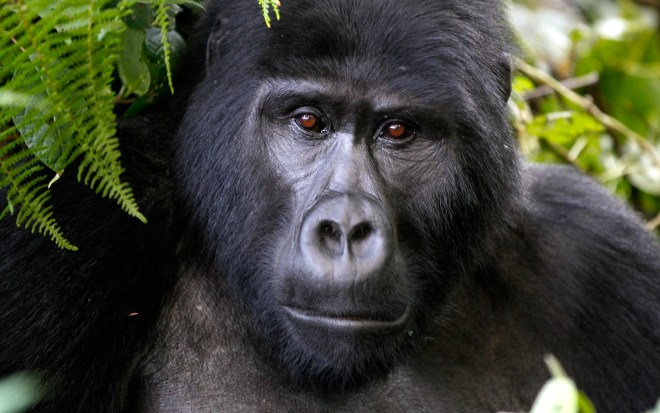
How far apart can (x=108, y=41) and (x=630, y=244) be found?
107 inches

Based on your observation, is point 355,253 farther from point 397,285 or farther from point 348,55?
point 348,55

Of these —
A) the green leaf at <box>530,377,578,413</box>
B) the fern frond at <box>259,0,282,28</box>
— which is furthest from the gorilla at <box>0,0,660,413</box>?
the green leaf at <box>530,377,578,413</box>

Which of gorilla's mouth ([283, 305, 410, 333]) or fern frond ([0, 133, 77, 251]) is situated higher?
fern frond ([0, 133, 77, 251])

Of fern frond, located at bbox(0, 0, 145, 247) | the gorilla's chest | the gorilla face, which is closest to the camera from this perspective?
fern frond, located at bbox(0, 0, 145, 247)

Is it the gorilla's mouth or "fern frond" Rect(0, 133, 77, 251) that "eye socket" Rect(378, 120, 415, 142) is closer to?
the gorilla's mouth

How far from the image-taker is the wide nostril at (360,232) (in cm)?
324

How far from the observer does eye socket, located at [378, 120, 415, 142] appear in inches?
146

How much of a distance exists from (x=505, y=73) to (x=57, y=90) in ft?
6.18

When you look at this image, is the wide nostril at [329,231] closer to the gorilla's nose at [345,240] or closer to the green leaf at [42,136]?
the gorilla's nose at [345,240]

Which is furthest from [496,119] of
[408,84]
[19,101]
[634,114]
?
[634,114]

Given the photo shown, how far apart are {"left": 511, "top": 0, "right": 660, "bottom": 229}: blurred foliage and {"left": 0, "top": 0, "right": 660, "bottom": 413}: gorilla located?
164 cm

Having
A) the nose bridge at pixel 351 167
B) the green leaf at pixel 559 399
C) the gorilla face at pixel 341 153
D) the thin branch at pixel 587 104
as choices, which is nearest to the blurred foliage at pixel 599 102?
the thin branch at pixel 587 104

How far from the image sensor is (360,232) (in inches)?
129

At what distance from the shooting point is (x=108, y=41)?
3307 mm
